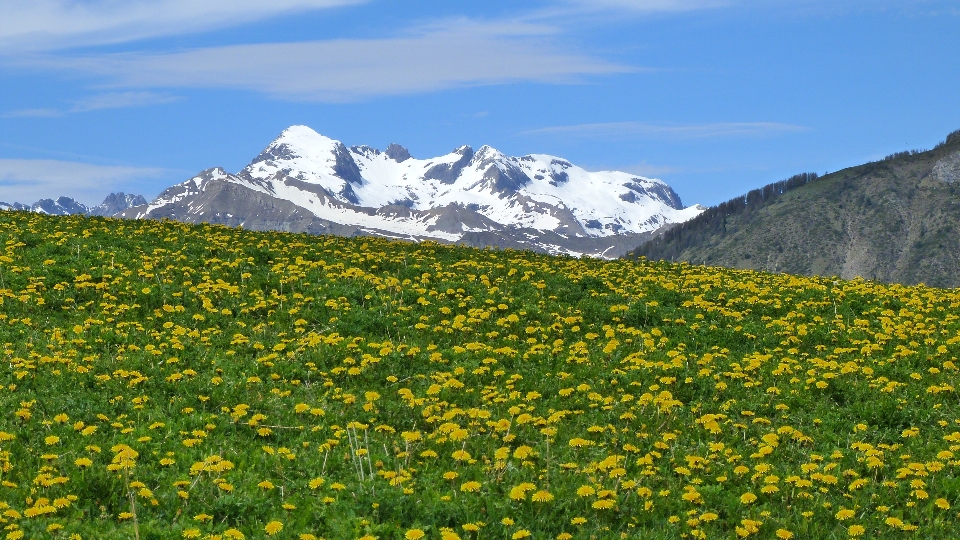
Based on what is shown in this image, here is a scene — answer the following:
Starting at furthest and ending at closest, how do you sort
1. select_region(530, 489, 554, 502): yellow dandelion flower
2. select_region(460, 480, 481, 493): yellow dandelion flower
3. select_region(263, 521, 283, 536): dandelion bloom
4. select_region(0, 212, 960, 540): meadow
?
select_region(460, 480, 481, 493): yellow dandelion flower, select_region(0, 212, 960, 540): meadow, select_region(530, 489, 554, 502): yellow dandelion flower, select_region(263, 521, 283, 536): dandelion bloom

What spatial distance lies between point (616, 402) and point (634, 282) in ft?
28.3

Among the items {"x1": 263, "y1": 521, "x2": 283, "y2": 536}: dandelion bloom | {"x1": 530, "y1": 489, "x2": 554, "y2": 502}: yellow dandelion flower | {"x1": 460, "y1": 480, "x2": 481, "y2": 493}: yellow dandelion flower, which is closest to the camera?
{"x1": 263, "y1": 521, "x2": 283, "y2": 536}: dandelion bloom

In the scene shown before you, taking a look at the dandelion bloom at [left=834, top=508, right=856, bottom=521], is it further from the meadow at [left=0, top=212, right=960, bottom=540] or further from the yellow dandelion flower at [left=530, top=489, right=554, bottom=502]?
the yellow dandelion flower at [left=530, top=489, right=554, bottom=502]

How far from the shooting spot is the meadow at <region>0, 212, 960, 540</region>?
30.6 feet

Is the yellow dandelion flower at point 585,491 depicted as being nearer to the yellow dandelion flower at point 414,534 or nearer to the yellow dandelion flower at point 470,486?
the yellow dandelion flower at point 470,486

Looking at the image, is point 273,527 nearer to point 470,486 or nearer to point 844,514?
point 470,486

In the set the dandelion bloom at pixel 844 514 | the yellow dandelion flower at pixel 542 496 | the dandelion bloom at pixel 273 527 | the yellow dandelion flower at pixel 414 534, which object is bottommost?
the dandelion bloom at pixel 844 514

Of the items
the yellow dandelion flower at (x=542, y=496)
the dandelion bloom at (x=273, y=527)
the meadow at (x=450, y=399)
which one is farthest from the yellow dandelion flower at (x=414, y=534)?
the yellow dandelion flower at (x=542, y=496)

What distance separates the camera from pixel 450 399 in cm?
1355

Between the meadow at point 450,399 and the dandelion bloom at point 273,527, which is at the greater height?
the meadow at point 450,399

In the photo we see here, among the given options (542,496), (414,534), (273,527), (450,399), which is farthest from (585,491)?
(450,399)

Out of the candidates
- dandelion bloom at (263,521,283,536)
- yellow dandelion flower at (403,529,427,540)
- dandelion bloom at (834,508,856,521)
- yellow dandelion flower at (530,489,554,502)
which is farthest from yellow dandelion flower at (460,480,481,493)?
dandelion bloom at (834,508,856,521)

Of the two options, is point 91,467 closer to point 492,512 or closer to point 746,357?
point 492,512

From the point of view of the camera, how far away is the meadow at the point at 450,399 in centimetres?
932
